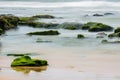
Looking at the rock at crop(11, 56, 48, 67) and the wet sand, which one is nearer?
the wet sand

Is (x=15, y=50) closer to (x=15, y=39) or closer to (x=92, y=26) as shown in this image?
(x=15, y=39)

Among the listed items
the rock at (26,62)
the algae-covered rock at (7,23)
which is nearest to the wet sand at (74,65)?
the rock at (26,62)

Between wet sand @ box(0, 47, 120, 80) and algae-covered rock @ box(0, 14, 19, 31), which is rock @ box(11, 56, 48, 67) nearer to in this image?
wet sand @ box(0, 47, 120, 80)

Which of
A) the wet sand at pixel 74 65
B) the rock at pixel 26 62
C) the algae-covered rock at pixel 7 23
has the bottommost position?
the algae-covered rock at pixel 7 23

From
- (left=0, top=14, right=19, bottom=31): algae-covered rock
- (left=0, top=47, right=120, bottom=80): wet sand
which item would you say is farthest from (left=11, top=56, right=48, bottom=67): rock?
(left=0, top=14, right=19, bottom=31): algae-covered rock

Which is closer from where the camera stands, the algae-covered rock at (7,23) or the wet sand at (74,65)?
the wet sand at (74,65)

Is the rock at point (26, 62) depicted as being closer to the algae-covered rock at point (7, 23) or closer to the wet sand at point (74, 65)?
the wet sand at point (74, 65)

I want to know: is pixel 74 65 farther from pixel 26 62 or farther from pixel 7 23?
pixel 7 23

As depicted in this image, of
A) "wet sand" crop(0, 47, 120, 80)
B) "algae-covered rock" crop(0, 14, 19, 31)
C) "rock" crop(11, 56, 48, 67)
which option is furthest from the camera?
"algae-covered rock" crop(0, 14, 19, 31)

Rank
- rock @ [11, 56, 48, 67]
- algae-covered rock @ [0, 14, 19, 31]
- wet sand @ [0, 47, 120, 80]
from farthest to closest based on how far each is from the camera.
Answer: algae-covered rock @ [0, 14, 19, 31]
rock @ [11, 56, 48, 67]
wet sand @ [0, 47, 120, 80]

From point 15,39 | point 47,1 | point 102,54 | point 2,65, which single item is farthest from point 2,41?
point 47,1

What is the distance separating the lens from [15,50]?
32.9 metres

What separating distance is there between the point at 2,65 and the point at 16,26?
2978cm

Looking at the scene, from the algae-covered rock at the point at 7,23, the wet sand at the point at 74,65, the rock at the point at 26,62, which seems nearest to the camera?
the wet sand at the point at 74,65
